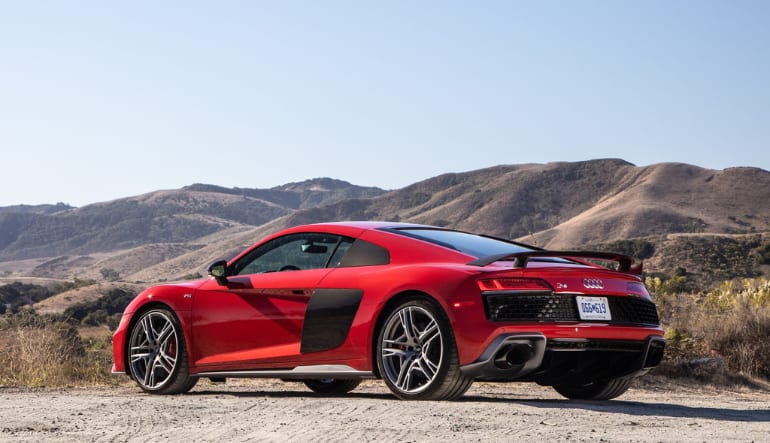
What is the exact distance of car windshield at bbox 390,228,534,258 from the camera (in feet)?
27.5

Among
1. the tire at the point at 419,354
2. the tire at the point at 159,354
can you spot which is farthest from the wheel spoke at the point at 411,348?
the tire at the point at 159,354

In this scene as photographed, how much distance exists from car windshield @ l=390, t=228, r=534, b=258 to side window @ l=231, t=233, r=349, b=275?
0.60m

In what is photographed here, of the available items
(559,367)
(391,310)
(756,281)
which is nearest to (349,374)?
(391,310)

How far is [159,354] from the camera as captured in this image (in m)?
9.67

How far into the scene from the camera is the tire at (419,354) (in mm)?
7656

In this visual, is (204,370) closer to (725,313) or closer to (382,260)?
(382,260)

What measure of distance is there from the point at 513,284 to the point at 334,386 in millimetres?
2911

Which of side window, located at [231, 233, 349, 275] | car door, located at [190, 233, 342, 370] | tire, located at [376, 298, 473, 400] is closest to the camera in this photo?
tire, located at [376, 298, 473, 400]

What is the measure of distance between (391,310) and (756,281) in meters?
12.7

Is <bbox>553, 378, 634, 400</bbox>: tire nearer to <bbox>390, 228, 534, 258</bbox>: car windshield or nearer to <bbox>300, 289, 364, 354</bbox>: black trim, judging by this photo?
<bbox>390, 228, 534, 258</bbox>: car windshield

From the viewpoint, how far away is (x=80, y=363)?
13.6 m

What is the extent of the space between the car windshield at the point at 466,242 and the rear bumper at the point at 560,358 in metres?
0.89

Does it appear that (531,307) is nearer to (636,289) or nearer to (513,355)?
(513,355)

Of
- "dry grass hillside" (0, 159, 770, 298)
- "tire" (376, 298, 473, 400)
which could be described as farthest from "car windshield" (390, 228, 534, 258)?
"dry grass hillside" (0, 159, 770, 298)
